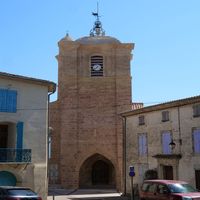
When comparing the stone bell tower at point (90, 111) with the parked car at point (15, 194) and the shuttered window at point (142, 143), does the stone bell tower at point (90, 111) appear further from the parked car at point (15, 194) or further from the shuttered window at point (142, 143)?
the parked car at point (15, 194)

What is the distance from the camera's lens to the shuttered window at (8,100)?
19.1 meters

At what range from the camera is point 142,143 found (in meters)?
25.7

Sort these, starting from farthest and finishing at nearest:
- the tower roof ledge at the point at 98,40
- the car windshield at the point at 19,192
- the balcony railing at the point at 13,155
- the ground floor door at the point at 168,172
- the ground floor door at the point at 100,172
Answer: the tower roof ledge at the point at 98,40, the ground floor door at the point at 100,172, the ground floor door at the point at 168,172, the balcony railing at the point at 13,155, the car windshield at the point at 19,192

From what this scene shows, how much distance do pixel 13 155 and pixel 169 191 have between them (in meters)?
8.78

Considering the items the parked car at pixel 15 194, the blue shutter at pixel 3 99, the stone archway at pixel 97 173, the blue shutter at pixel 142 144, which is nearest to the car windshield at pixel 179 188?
the parked car at pixel 15 194

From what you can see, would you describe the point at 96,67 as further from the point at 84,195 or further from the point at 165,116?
the point at 165,116

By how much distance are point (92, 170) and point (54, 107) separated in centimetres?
698

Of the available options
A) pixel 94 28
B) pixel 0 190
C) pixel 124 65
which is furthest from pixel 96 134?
pixel 0 190

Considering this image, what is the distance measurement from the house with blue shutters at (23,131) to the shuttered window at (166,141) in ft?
25.4

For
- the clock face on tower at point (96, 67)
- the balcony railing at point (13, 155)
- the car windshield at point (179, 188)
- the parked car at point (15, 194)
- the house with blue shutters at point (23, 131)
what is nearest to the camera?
the parked car at point (15, 194)

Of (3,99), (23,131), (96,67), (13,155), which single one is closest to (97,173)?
(96,67)

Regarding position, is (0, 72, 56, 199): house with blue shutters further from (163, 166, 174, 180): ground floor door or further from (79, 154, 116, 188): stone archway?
(79, 154, 116, 188): stone archway

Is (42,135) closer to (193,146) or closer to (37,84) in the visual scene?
(37,84)

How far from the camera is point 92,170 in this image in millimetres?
35844
